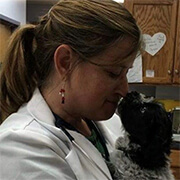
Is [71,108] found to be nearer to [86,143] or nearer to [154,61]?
[86,143]

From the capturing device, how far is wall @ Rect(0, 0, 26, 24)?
3407mm

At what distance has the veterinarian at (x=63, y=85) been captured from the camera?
0.83 meters

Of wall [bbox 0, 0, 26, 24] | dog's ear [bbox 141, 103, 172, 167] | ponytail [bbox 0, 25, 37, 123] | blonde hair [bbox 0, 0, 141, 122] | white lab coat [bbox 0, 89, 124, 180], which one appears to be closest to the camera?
white lab coat [bbox 0, 89, 124, 180]

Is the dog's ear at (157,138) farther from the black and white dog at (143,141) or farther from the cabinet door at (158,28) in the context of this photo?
the cabinet door at (158,28)

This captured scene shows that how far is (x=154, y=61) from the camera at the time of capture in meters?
3.01

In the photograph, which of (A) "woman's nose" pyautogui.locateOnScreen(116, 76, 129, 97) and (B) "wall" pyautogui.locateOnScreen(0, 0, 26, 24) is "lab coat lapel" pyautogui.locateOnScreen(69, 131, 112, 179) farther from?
(B) "wall" pyautogui.locateOnScreen(0, 0, 26, 24)

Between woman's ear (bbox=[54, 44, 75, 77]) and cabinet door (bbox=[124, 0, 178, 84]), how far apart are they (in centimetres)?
210

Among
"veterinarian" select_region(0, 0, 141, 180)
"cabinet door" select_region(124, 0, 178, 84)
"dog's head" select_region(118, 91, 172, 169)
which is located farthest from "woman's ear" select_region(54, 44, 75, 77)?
"cabinet door" select_region(124, 0, 178, 84)

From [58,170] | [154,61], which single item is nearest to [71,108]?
[58,170]

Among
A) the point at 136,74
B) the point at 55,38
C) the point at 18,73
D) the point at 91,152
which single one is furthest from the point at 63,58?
the point at 136,74

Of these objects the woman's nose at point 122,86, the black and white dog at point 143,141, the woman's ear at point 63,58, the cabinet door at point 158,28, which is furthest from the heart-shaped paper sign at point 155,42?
the woman's ear at point 63,58

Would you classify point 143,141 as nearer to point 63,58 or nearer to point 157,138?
point 157,138

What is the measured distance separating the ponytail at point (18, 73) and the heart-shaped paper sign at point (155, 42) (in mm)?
2031

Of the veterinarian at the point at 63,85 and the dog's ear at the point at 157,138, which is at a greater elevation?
the veterinarian at the point at 63,85
